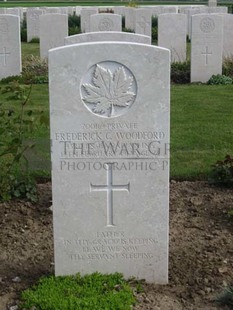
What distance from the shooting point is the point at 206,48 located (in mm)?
13000

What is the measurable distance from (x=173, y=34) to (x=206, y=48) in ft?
5.09

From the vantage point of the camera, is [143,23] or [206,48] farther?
[143,23]

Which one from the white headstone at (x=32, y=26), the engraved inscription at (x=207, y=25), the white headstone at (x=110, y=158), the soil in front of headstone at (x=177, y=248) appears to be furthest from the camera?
the white headstone at (x=32, y=26)

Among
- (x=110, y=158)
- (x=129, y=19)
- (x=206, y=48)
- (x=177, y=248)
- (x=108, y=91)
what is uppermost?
(x=129, y=19)

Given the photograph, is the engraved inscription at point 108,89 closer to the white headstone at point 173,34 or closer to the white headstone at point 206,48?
the white headstone at point 206,48

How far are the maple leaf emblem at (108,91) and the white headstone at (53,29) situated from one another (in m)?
11.1

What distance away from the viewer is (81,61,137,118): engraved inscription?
3.96m

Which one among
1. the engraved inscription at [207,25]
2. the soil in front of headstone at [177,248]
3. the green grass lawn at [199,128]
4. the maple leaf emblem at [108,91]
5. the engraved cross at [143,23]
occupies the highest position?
the engraved cross at [143,23]

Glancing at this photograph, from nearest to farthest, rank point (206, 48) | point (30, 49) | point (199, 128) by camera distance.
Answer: point (199, 128) → point (206, 48) → point (30, 49)

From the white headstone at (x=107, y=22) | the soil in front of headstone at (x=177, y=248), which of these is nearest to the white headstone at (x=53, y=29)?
the white headstone at (x=107, y=22)

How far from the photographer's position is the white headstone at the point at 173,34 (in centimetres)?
1420

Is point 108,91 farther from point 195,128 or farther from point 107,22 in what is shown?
point 107,22

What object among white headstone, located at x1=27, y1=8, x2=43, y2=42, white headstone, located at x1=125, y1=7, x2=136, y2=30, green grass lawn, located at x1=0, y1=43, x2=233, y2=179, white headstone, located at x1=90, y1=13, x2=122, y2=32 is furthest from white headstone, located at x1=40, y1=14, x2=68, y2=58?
white headstone, located at x1=125, y1=7, x2=136, y2=30

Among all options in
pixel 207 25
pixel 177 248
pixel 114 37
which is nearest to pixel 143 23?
pixel 207 25
